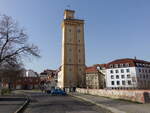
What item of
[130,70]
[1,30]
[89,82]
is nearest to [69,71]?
[89,82]

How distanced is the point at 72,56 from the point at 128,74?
83.1 ft

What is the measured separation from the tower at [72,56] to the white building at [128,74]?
14425 millimetres

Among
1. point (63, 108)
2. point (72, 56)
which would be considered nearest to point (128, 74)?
point (72, 56)

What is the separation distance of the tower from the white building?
14.4 meters

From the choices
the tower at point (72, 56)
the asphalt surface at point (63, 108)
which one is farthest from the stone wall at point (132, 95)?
the tower at point (72, 56)

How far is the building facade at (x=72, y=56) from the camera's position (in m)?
76.2

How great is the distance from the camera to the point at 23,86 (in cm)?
11488

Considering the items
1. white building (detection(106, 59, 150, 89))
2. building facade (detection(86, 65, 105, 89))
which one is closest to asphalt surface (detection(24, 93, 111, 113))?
white building (detection(106, 59, 150, 89))

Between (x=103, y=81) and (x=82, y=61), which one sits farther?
(x=103, y=81)

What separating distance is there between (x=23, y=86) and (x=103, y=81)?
5187 centimetres

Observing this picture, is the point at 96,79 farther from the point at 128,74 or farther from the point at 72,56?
the point at 72,56

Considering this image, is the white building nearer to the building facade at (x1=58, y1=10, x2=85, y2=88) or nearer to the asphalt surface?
the building facade at (x1=58, y1=10, x2=85, y2=88)

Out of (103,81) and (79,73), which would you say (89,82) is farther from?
(79,73)

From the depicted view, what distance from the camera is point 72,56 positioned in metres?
77.6
